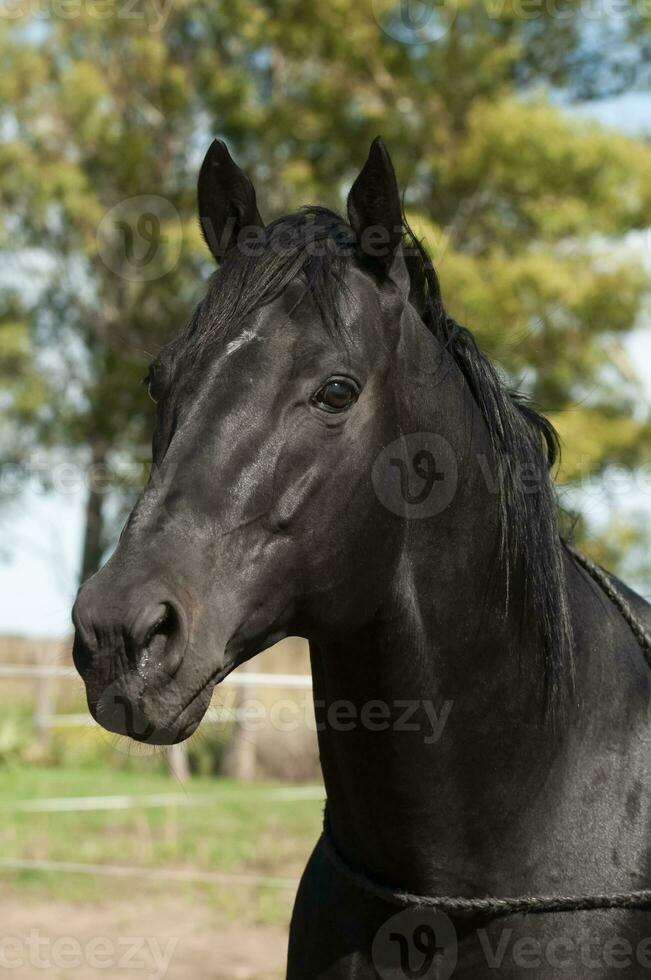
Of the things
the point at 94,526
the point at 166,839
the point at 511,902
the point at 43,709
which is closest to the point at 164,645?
the point at 511,902

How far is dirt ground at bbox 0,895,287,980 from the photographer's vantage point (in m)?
5.46

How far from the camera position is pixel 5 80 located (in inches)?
560

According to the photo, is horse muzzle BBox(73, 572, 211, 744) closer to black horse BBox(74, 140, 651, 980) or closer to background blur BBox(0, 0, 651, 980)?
black horse BBox(74, 140, 651, 980)

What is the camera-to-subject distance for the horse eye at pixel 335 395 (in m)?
1.85

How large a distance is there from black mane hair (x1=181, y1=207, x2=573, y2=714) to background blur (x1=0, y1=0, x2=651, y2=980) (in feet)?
15.9

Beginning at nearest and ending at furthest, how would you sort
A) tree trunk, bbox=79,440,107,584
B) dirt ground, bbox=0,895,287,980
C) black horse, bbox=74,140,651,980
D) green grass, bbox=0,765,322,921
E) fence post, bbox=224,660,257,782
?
black horse, bbox=74,140,651,980, dirt ground, bbox=0,895,287,980, green grass, bbox=0,765,322,921, fence post, bbox=224,660,257,782, tree trunk, bbox=79,440,107,584

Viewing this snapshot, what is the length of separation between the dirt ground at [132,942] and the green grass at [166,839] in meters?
0.26

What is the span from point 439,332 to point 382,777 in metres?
0.86

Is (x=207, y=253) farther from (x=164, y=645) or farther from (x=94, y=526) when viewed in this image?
(x=164, y=645)

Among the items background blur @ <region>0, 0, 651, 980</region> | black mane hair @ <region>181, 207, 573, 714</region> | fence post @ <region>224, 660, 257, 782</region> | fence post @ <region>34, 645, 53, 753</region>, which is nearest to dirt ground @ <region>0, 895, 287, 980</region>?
background blur @ <region>0, 0, 651, 980</region>

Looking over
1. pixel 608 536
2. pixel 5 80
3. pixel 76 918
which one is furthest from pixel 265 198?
pixel 76 918

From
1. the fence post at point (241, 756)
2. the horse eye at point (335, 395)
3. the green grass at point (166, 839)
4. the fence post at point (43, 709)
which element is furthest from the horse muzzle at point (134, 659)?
the fence post at point (43, 709)

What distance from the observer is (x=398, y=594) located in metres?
1.97

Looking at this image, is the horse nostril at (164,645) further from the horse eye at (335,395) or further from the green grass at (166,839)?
the green grass at (166,839)
